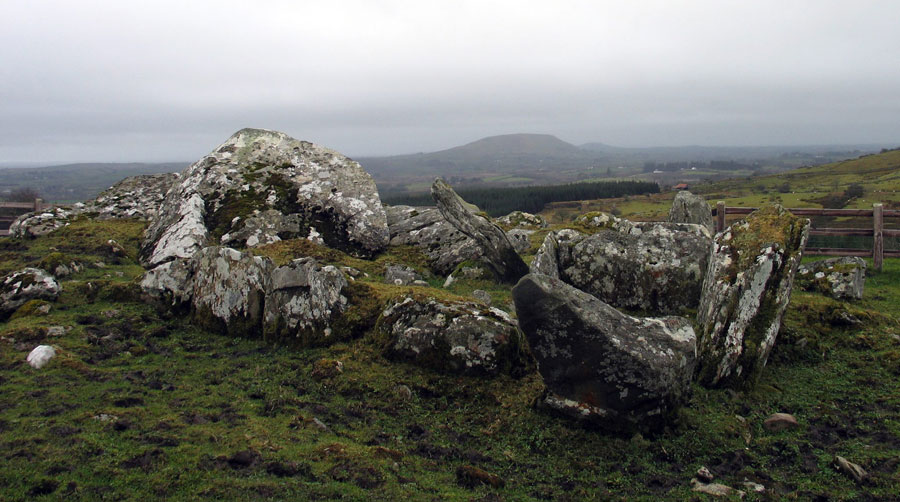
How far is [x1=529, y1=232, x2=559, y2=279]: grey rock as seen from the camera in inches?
535

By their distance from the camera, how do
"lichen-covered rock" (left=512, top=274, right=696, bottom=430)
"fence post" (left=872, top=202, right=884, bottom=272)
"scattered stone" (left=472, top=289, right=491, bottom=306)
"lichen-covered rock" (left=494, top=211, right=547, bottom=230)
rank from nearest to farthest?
"lichen-covered rock" (left=512, top=274, right=696, bottom=430) → "scattered stone" (left=472, top=289, right=491, bottom=306) → "fence post" (left=872, top=202, right=884, bottom=272) → "lichen-covered rock" (left=494, top=211, right=547, bottom=230)

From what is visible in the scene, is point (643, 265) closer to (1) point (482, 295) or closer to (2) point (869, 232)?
(1) point (482, 295)

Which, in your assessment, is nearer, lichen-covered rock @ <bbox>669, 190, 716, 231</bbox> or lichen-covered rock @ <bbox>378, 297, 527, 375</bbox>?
lichen-covered rock @ <bbox>378, 297, 527, 375</bbox>

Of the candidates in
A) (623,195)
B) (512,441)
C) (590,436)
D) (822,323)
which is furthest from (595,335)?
(623,195)

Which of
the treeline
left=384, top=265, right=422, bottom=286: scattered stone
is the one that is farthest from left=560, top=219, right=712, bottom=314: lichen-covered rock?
the treeline

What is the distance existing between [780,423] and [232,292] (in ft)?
33.7

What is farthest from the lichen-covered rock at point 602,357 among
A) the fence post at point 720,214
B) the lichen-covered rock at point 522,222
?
the lichen-covered rock at point 522,222

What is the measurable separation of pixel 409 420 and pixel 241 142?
17256 millimetres

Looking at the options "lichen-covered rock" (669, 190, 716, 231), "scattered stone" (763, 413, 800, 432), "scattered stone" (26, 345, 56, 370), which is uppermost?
"lichen-covered rock" (669, 190, 716, 231)

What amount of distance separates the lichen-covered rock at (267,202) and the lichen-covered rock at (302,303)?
628cm

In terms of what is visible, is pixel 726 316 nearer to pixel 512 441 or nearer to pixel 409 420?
pixel 512 441

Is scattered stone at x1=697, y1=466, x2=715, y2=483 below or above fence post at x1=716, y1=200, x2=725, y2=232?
below

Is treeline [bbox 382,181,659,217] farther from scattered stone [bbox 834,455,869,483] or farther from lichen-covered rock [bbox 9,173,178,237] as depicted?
scattered stone [bbox 834,455,869,483]

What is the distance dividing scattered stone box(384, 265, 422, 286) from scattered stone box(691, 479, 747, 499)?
31.4 ft
